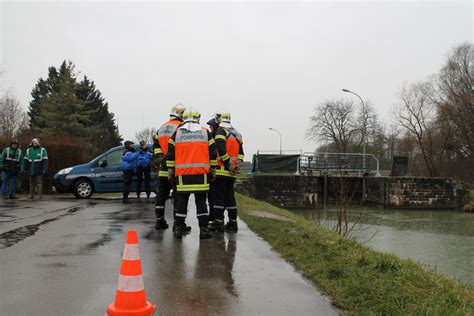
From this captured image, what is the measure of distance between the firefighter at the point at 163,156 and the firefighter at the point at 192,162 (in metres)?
0.89

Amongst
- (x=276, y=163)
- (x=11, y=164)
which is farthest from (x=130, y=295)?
(x=276, y=163)

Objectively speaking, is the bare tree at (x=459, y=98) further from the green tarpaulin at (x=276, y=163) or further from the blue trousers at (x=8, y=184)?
the blue trousers at (x=8, y=184)

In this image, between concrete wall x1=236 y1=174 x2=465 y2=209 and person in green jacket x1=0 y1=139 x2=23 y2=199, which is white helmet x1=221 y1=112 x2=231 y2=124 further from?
concrete wall x1=236 y1=174 x2=465 y2=209

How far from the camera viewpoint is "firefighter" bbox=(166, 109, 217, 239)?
21.0 ft

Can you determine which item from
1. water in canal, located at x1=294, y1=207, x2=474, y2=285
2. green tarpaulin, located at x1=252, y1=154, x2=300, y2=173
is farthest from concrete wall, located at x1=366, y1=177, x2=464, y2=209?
water in canal, located at x1=294, y1=207, x2=474, y2=285

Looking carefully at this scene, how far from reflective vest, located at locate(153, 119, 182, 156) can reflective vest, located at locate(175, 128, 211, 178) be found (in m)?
1.21

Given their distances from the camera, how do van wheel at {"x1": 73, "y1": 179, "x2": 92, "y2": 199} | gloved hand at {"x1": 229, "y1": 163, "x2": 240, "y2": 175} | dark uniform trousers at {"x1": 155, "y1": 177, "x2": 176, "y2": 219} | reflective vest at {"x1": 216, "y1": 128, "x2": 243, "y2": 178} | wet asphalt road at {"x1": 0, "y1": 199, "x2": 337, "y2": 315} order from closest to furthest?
wet asphalt road at {"x1": 0, "y1": 199, "x2": 337, "y2": 315} < gloved hand at {"x1": 229, "y1": 163, "x2": 240, "y2": 175} < reflective vest at {"x1": 216, "y1": 128, "x2": 243, "y2": 178} < dark uniform trousers at {"x1": 155, "y1": 177, "x2": 176, "y2": 219} < van wheel at {"x1": 73, "y1": 179, "x2": 92, "y2": 199}

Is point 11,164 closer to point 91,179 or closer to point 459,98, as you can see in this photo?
point 91,179

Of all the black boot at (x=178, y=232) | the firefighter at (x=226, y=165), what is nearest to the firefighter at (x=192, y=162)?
the black boot at (x=178, y=232)

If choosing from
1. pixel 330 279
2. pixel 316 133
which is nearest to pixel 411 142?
pixel 316 133

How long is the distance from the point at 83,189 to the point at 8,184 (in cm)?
236

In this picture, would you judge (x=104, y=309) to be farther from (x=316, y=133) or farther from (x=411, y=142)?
(x=316, y=133)

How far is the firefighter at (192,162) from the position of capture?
639 cm

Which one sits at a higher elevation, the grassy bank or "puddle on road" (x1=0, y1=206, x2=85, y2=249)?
"puddle on road" (x1=0, y1=206, x2=85, y2=249)
